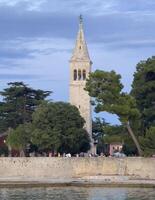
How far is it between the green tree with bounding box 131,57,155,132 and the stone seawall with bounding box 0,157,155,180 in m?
2.68

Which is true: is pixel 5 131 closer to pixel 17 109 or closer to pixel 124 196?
pixel 17 109

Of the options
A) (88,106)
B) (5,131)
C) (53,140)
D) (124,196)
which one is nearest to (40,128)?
(53,140)

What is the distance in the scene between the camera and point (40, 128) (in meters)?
65.9

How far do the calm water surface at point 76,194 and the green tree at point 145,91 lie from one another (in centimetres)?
928

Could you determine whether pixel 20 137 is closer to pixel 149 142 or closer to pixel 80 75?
Answer: pixel 80 75

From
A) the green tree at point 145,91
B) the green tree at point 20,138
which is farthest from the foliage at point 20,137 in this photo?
the green tree at point 145,91

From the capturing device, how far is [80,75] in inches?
2896

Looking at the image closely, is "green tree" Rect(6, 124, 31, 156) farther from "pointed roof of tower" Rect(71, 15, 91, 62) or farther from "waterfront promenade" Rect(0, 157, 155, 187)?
"pointed roof of tower" Rect(71, 15, 91, 62)

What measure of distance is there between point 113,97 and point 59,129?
31.8 ft

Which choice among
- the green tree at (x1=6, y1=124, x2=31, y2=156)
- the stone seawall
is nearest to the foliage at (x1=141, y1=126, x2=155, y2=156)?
the stone seawall

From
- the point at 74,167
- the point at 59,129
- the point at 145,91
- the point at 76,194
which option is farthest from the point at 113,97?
the point at 76,194

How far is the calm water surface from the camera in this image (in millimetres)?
43906

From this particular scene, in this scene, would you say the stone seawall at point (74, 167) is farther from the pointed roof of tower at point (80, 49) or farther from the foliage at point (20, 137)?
the pointed roof of tower at point (80, 49)

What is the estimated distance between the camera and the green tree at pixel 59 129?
213 feet
